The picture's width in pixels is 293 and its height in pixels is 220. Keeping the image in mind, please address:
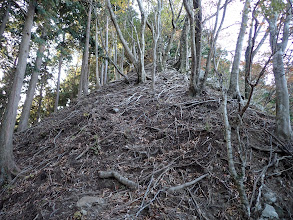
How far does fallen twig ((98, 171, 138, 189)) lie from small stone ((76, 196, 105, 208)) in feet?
1.39

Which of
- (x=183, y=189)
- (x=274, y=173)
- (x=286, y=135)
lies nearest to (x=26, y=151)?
(x=183, y=189)

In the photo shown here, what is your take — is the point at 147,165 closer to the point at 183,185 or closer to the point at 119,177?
the point at 119,177

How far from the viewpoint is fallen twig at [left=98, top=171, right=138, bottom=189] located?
2.91 meters

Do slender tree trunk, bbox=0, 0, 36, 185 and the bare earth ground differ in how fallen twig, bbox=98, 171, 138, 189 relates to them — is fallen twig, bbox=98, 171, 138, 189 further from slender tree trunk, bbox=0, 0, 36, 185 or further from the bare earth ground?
slender tree trunk, bbox=0, 0, 36, 185

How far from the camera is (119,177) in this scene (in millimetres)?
3031

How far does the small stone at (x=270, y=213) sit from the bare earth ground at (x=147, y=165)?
9cm

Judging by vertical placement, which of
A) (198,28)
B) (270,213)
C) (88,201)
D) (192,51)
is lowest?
(270,213)

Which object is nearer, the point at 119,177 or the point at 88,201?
the point at 88,201

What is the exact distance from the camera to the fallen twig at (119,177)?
291 centimetres

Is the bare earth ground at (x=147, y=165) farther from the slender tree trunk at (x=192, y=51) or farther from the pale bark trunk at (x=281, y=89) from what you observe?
the slender tree trunk at (x=192, y=51)

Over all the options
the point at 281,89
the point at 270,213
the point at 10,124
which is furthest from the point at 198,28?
the point at 10,124

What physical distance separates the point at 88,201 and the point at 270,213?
262cm

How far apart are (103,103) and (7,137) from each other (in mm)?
2703

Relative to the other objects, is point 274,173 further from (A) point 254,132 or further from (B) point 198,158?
(B) point 198,158
